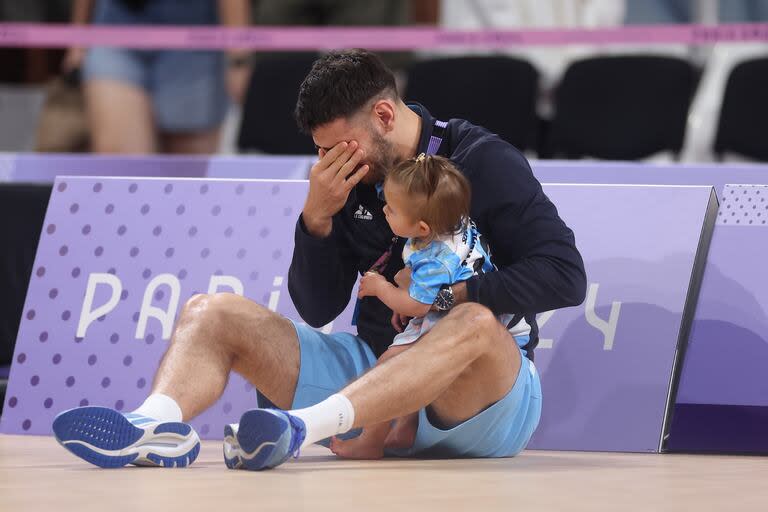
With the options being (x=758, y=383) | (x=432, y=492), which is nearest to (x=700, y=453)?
(x=758, y=383)

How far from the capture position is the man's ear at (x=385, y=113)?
3377 millimetres

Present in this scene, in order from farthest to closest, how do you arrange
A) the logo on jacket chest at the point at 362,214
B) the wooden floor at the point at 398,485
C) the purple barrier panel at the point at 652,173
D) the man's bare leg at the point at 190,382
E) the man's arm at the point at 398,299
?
the purple barrier panel at the point at 652,173
the logo on jacket chest at the point at 362,214
the man's arm at the point at 398,299
the man's bare leg at the point at 190,382
the wooden floor at the point at 398,485

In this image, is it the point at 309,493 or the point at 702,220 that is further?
the point at 702,220

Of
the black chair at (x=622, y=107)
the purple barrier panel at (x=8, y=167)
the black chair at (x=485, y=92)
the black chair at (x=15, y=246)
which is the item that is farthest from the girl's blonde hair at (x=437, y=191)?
the black chair at (x=622, y=107)

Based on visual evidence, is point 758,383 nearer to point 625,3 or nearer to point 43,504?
point 43,504

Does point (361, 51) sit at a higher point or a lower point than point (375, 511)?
higher

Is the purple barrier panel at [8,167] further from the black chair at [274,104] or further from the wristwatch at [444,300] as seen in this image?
the wristwatch at [444,300]

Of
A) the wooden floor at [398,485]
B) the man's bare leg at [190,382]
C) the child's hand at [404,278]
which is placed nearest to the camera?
the wooden floor at [398,485]

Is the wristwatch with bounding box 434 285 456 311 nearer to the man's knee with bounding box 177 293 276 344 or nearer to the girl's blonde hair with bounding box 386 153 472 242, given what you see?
the girl's blonde hair with bounding box 386 153 472 242

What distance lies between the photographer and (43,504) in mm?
2539

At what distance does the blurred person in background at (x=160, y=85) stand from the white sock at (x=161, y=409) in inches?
129

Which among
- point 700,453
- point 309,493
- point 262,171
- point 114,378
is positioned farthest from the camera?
point 262,171

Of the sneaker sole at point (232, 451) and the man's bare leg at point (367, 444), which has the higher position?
the sneaker sole at point (232, 451)

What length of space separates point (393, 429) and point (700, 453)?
3.13 feet
